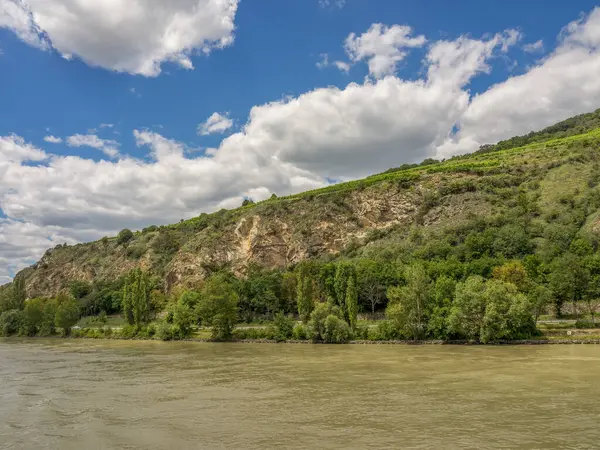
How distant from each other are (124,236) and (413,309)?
11730 centimetres

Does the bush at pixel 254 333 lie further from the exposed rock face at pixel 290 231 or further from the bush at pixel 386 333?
the exposed rock face at pixel 290 231

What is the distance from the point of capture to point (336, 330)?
55219 millimetres

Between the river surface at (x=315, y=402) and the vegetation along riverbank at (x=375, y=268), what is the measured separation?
1270 centimetres

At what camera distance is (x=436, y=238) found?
305 ft

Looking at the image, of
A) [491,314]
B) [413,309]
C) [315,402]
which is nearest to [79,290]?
[413,309]

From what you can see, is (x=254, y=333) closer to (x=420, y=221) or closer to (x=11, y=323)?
(x=420, y=221)

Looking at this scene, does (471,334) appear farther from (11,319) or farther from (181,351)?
(11,319)

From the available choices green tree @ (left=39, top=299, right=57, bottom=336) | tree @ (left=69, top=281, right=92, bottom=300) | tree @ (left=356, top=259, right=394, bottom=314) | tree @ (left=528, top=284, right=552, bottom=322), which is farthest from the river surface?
tree @ (left=69, top=281, right=92, bottom=300)

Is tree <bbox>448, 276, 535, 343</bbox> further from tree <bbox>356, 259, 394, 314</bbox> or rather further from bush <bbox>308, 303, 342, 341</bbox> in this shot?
tree <bbox>356, 259, 394, 314</bbox>

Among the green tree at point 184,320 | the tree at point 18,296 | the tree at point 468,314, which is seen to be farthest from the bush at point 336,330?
the tree at point 18,296

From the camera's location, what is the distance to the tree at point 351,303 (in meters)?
59.3

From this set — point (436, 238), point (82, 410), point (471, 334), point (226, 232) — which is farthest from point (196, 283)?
point (82, 410)

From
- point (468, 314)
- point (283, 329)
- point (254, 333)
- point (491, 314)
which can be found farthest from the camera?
point (254, 333)

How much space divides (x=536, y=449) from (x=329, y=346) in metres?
38.5
